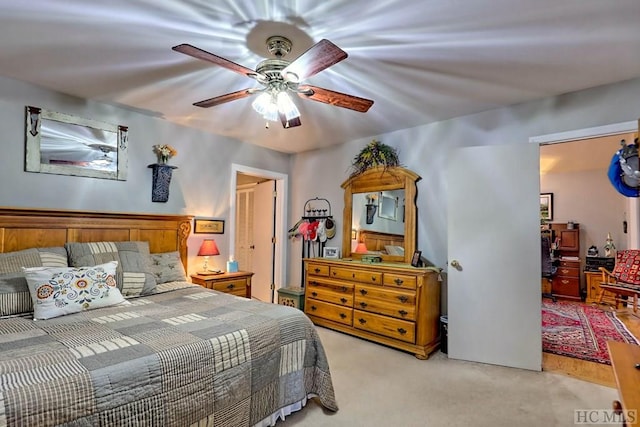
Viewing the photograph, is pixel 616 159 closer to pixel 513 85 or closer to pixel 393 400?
pixel 513 85

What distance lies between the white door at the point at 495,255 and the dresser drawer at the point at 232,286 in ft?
7.59

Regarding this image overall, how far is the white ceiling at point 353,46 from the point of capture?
1802 mm

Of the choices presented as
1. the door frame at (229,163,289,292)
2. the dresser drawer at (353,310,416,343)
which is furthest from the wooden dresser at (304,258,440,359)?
the door frame at (229,163,289,292)

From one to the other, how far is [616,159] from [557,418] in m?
1.70

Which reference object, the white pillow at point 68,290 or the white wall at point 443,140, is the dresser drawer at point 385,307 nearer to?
the white wall at point 443,140

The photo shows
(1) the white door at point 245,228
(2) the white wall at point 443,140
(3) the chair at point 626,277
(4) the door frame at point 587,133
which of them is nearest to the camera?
(4) the door frame at point 587,133

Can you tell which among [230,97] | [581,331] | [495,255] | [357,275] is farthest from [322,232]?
[581,331]

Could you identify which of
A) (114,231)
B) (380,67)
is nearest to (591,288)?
(380,67)

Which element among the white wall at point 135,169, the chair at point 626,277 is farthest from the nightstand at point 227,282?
the chair at point 626,277

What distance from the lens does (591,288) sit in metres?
5.71

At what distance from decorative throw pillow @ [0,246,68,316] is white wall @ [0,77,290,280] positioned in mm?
566

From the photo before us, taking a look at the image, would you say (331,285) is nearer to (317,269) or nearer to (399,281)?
(317,269)

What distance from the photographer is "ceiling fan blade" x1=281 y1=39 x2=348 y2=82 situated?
1.63 meters

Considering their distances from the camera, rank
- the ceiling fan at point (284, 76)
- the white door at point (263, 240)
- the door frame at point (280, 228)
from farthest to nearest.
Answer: the white door at point (263, 240)
the door frame at point (280, 228)
the ceiling fan at point (284, 76)
